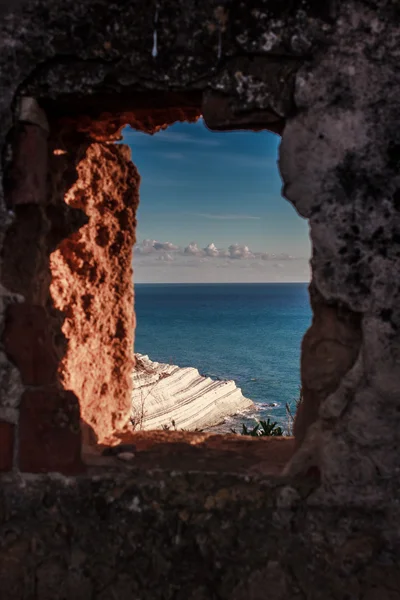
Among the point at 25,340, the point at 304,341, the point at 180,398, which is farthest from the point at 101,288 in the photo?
the point at 180,398

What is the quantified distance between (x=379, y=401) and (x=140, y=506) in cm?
96

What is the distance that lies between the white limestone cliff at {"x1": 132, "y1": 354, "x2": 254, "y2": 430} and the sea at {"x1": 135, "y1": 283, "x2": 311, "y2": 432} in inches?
16.9

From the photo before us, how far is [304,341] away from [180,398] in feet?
39.8

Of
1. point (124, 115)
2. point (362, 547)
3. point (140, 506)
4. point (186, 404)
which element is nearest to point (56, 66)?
point (124, 115)

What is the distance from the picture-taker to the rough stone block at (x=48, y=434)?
234 cm

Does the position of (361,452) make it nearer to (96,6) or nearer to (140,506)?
(140,506)

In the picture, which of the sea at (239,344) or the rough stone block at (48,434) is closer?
the rough stone block at (48,434)

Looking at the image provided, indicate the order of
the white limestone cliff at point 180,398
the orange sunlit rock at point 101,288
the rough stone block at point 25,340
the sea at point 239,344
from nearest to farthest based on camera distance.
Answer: the rough stone block at point 25,340 → the orange sunlit rock at point 101,288 → the white limestone cliff at point 180,398 → the sea at point 239,344

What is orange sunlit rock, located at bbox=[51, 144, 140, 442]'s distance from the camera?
2.75 metres

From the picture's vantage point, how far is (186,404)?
1400 centimetres

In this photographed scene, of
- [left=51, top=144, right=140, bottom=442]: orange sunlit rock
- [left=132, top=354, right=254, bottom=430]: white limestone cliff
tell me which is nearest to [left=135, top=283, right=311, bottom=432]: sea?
[left=132, top=354, right=254, bottom=430]: white limestone cliff

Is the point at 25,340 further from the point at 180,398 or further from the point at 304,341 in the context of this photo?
the point at 180,398

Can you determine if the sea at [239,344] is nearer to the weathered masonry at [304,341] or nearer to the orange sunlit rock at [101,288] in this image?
the orange sunlit rock at [101,288]

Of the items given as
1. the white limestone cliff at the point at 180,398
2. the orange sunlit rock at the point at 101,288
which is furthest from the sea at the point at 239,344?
the orange sunlit rock at the point at 101,288
